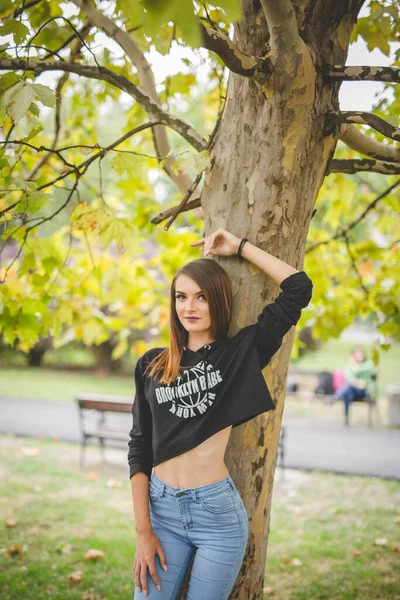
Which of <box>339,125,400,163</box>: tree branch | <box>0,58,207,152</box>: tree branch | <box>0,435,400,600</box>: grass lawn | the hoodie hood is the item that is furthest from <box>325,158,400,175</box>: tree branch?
<box>0,435,400,600</box>: grass lawn

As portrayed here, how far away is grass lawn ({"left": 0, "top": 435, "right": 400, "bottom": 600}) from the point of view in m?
3.90

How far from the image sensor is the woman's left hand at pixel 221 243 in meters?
2.26

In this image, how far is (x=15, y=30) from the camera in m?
2.29

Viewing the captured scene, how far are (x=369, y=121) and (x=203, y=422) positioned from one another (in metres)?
1.45

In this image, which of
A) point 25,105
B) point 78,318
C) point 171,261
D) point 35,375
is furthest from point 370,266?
point 35,375

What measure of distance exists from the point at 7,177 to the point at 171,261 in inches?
120

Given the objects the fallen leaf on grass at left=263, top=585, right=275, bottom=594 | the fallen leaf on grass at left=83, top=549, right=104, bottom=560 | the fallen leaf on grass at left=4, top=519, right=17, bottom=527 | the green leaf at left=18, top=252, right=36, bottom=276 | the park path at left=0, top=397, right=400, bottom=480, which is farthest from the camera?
the park path at left=0, top=397, right=400, bottom=480

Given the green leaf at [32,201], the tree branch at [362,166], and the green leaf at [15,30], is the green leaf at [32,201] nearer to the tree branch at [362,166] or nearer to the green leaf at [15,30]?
the green leaf at [15,30]

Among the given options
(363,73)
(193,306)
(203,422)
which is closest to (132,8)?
(363,73)

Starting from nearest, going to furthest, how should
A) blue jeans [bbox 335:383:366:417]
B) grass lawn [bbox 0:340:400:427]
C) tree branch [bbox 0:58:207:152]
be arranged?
tree branch [bbox 0:58:207:152]
blue jeans [bbox 335:383:366:417]
grass lawn [bbox 0:340:400:427]

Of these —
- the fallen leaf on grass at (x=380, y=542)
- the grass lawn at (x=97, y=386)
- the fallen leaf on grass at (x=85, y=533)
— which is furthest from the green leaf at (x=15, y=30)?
the grass lawn at (x=97, y=386)

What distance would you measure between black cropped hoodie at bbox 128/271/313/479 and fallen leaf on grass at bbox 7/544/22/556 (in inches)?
116

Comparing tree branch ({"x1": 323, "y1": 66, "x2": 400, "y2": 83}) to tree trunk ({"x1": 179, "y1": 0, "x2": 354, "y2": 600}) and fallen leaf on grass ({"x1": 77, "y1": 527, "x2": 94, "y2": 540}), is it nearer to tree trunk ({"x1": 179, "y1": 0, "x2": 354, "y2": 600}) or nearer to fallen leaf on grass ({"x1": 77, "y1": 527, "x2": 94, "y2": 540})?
tree trunk ({"x1": 179, "y1": 0, "x2": 354, "y2": 600})

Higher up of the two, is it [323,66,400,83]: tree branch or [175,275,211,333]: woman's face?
[323,66,400,83]: tree branch
